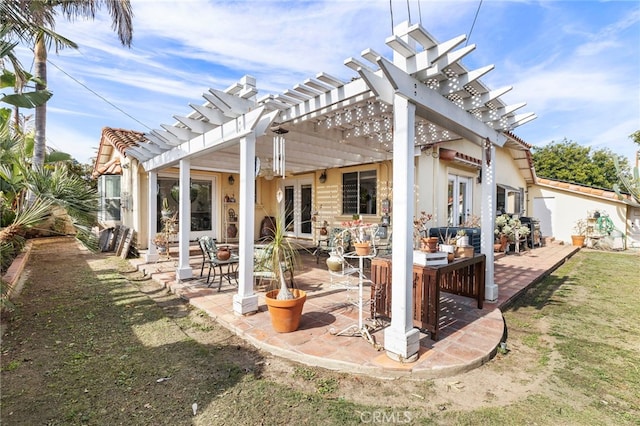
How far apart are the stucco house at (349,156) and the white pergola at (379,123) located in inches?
0.6

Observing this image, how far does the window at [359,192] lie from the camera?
913 centimetres

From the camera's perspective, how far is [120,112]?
11109mm

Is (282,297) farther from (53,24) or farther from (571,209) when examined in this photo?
(571,209)

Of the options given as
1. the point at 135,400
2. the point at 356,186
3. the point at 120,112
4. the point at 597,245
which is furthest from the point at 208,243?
the point at 597,245

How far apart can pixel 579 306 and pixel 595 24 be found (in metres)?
5.54

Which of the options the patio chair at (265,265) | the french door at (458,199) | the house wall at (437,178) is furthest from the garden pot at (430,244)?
the french door at (458,199)

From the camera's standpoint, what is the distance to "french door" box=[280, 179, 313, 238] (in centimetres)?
1134

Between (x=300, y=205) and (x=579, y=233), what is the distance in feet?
39.9

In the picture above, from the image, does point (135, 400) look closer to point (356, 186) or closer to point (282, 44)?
point (282, 44)

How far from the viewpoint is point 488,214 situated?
15.6 feet

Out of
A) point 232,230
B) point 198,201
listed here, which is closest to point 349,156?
point 232,230

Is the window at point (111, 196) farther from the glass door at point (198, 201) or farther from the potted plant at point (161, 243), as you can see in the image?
the potted plant at point (161, 243)

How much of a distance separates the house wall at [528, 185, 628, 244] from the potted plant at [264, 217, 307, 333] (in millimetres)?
14770

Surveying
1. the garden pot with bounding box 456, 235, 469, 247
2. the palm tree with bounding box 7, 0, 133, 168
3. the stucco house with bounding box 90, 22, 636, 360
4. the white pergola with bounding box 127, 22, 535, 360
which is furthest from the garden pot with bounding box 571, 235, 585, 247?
the palm tree with bounding box 7, 0, 133, 168
